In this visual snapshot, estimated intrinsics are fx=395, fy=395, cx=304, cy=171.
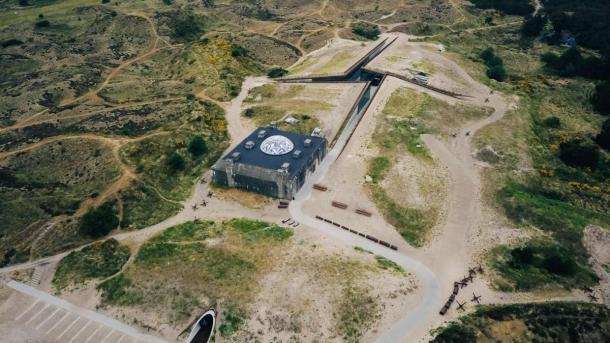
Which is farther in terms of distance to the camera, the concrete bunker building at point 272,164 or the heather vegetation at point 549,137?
the concrete bunker building at point 272,164

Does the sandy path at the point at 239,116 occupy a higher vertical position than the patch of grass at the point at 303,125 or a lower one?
lower

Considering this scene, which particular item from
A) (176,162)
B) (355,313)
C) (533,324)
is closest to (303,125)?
(176,162)

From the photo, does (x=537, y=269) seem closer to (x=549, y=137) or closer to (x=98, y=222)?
(x=549, y=137)

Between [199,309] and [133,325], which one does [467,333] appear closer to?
[199,309]

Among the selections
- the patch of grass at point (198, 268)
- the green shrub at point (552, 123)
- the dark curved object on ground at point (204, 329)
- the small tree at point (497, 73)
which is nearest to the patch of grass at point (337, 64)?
the small tree at point (497, 73)

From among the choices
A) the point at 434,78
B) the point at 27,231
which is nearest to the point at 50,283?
the point at 27,231

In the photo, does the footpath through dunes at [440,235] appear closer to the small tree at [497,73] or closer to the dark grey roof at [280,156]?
the dark grey roof at [280,156]

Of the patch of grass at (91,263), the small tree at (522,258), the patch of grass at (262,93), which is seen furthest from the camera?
the patch of grass at (262,93)
